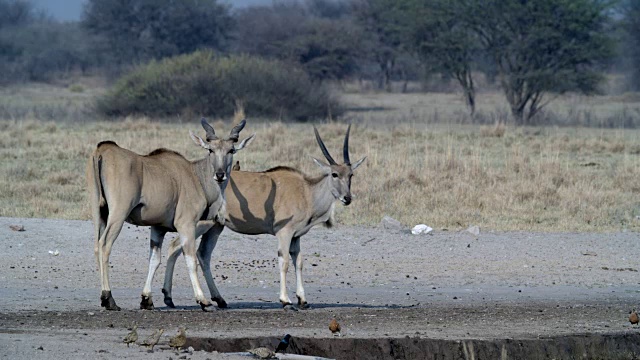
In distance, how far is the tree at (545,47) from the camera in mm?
33500

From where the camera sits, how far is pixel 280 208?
9875 millimetres

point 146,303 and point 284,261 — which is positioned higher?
point 284,261

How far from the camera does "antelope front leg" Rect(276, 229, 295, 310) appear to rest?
374 inches

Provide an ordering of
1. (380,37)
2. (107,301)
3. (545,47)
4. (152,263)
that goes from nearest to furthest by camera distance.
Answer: (107,301), (152,263), (545,47), (380,37)

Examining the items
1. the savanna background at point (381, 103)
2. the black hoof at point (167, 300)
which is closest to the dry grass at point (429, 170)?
the savanna background at point (381, 103)

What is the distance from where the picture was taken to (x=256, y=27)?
57.3 meters

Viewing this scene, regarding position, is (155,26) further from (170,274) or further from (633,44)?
(170,274)

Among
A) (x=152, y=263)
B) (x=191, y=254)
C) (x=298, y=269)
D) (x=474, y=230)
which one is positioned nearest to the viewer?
(x=191, y=254)

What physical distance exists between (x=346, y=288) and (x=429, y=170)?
23.9 feet

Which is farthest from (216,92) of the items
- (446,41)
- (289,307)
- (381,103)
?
(289,307)

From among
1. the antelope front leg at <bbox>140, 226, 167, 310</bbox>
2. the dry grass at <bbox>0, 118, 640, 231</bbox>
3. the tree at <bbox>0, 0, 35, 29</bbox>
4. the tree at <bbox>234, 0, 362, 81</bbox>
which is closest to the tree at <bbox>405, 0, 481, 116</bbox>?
the tree at <bbox>234, 0, 362, 81</bbox>

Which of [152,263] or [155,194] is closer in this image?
[155,194]

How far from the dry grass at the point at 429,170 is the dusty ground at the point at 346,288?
1.32 metres

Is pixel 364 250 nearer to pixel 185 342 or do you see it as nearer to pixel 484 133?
pixel 185 342
